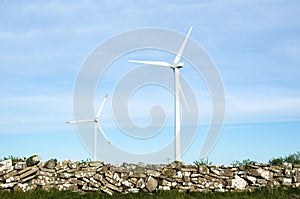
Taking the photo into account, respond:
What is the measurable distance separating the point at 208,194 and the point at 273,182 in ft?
8.65

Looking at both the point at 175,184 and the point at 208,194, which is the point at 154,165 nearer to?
the point at 175,184

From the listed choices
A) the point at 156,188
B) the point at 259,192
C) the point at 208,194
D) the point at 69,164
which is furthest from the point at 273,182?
the point at 69,164

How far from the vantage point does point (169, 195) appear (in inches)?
615

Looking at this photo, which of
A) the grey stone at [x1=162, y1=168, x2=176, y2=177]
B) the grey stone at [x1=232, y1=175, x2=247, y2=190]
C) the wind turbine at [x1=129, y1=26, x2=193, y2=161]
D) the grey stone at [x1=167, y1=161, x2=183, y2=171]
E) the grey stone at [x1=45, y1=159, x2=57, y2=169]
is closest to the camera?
the grey stone at [x1=45, y1=159, x2=57, y2=169]

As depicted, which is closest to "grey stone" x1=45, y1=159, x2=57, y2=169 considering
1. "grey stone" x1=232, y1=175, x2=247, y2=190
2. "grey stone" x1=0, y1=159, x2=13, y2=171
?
"grey stone" x1=0, y1=159, x2=13, y2=171

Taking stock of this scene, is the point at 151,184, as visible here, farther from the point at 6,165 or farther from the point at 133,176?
the point at 6,165

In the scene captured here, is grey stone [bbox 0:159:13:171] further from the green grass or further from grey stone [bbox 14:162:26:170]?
the green grass

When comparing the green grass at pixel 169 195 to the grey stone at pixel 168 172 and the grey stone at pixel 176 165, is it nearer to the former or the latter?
the grey stone at pixel 168 172

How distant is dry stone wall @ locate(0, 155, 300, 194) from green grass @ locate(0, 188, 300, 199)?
1.20 feet

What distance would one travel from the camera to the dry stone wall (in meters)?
15.9

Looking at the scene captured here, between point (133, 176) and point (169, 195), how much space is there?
4.87 feet

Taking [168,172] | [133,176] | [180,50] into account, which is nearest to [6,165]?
[133,176]

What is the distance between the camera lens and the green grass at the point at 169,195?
49.7ft

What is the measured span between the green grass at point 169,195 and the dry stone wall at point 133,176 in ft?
1.20
